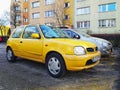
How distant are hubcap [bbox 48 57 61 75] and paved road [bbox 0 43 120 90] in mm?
224

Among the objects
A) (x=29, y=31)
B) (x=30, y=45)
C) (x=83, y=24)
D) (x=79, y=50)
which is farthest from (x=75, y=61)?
(x=83, y=24)

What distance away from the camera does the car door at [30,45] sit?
686 centimetres

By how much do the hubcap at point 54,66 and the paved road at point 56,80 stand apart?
22 centimetres

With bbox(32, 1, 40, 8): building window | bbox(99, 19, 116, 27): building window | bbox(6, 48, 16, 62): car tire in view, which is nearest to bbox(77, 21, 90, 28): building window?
bbox(99, 19, 116, 27): building window

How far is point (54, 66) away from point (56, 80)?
0.49m

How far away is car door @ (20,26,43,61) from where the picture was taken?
270 inches

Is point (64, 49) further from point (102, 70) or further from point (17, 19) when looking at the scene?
point (17, 19)

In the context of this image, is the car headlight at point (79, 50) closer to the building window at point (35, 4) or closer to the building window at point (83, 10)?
the building window at point (83, 10)

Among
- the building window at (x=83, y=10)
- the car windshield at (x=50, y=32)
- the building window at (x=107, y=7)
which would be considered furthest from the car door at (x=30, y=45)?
the building window at (x=83, y=10)

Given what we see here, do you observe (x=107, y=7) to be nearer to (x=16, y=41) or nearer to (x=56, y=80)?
(x=16, y=41)

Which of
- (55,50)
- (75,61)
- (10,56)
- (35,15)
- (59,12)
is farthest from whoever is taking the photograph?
(35,15)

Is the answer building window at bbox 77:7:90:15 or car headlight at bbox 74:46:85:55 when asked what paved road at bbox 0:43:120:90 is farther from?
building window at bbox 77:7:90:15

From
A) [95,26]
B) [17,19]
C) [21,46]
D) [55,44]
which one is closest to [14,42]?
[21,46]

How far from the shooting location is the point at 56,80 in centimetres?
598
